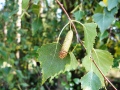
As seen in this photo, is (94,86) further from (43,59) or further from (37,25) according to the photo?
(37,25)

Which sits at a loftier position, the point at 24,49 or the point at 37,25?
the point at 37,25

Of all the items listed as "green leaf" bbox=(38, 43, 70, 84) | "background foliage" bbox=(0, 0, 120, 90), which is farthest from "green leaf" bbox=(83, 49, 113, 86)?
"green leaf" bbox=(38, 43, 70, 84)

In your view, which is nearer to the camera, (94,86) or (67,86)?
(94,86)

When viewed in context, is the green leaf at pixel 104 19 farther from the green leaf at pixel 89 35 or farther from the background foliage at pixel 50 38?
the green leaf at pixel 89 35

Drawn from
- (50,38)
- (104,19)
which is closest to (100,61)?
(104,19)

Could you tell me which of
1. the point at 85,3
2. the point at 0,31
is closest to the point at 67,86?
the point at 85,3

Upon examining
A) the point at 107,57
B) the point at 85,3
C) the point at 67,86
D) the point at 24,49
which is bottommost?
the point at 67,86
